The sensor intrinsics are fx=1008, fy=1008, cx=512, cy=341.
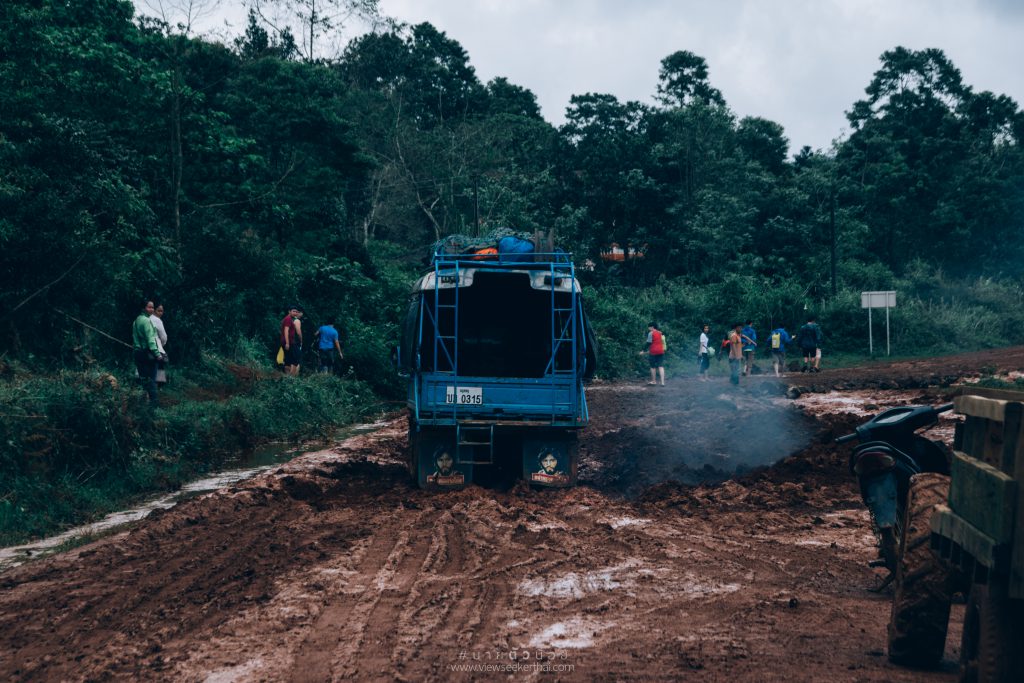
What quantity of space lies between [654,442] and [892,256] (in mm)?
48261

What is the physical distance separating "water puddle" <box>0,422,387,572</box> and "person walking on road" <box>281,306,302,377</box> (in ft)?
13.0

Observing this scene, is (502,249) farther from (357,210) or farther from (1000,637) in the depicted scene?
(357,210)

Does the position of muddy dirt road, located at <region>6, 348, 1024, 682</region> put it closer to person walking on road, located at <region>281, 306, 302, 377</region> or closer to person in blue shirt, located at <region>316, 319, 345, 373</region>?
person walking on road, located at <region>281, 306, 302, 377</region>

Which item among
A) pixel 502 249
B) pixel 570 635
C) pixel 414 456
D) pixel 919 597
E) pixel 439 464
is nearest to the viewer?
pixel 919 597

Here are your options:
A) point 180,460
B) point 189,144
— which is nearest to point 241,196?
point 189,144

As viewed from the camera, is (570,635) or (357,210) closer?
(570,635)

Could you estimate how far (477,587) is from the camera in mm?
7785

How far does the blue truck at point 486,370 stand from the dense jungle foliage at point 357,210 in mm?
4257

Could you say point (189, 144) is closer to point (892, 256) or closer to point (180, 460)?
point (180, 460)

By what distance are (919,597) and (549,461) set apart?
7.53 metres

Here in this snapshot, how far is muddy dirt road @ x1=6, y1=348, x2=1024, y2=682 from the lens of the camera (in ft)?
19.2

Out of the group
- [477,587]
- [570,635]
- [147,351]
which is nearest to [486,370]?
[147,351]

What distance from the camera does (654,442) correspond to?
17688 millimetres

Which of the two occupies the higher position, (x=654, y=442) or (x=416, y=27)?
(x=416, y=27)
